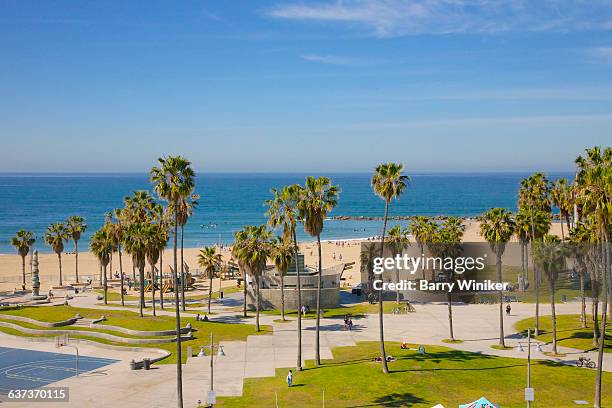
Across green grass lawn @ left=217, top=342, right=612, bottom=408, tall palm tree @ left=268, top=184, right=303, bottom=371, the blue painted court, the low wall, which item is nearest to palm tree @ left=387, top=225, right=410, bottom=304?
the low wall

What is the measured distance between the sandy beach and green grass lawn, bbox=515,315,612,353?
35.1 meters

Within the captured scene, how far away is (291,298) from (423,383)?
1175 inches

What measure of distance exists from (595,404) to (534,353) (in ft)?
44.7

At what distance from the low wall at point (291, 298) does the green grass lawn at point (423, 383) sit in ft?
69.3

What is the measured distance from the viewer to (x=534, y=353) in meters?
49.3

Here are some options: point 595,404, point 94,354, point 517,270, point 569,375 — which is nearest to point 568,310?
point 517,270

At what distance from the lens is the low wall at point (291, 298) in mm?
67956

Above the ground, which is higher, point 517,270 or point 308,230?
point 308,230

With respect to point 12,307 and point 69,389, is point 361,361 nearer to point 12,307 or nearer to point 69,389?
point 69,389

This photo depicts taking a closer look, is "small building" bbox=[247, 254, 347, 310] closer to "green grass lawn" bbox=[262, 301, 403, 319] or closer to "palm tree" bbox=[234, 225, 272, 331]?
"green grass lawn" bbox=[262, 301, 403, 319]

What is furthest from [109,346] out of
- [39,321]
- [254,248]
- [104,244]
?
[104,244]

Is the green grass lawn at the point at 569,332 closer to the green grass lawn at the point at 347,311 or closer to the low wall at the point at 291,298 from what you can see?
the green grass lawn at the point at 347,311

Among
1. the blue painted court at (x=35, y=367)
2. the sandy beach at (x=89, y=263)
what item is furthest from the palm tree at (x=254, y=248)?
the sandy beach at (x=89, y=263)

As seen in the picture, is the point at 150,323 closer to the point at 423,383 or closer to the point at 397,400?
the point at 423,383
